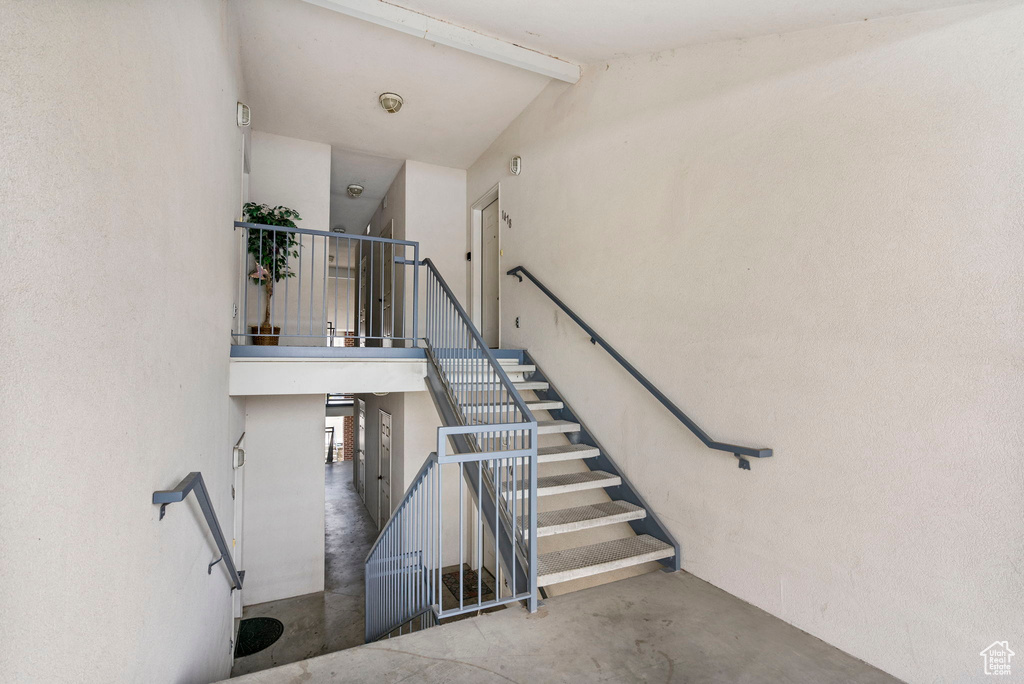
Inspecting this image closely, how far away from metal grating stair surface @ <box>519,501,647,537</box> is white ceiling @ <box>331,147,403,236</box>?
201 inches

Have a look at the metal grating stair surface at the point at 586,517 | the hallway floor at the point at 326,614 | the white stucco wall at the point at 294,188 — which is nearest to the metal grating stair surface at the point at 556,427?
the metal grating stair surface at the point at 586,517

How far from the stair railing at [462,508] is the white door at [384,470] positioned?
2740 mm

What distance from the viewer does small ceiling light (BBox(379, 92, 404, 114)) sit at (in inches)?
179

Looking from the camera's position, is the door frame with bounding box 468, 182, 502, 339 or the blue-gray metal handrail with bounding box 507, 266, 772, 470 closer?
the blue-gray metal handrail with bounding box 507, 266, 772, 470

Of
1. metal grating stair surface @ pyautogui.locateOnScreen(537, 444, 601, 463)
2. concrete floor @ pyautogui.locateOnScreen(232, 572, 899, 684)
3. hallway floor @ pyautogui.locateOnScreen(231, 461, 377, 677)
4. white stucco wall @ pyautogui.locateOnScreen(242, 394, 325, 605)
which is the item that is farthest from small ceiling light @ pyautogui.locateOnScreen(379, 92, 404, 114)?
hallway floor @ pyautogui.locateOnScreen(231, 461, 377, 677)

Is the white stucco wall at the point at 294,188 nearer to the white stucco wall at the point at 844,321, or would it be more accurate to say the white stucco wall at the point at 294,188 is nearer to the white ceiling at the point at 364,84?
the white ceiling at the point at 364,84

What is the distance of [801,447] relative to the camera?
221cm

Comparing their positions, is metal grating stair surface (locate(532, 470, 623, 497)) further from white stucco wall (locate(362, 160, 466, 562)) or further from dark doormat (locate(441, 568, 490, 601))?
white stucco wall (locate(362, 160, 466, 562))

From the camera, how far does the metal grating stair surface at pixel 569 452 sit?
3.21m

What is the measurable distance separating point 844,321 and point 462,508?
1.89m

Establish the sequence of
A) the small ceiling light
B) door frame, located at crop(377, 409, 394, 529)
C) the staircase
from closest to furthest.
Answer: the staircase, the small ceiling light, door frame, located at crop(377, 409, 394, 529)

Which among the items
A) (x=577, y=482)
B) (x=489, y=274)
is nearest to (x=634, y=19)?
(x=577, y=482)

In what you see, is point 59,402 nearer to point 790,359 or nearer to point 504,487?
point 504,487

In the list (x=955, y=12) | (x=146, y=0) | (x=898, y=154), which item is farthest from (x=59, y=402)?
(x=955, y=12)
